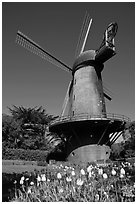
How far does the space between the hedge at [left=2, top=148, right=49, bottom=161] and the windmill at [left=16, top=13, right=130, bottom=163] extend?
5.42 meters

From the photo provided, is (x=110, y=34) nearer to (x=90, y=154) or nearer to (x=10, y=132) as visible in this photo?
(x=90, y=154)

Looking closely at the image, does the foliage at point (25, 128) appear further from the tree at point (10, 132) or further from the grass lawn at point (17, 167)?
the grass lawn at point (17, 167)

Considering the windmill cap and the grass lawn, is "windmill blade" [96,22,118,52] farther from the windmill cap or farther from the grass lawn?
the grass lawn

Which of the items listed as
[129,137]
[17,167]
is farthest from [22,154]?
[129,137]

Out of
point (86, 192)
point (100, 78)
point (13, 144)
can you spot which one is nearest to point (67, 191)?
point (86, 192)

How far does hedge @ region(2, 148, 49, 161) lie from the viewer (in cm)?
2452

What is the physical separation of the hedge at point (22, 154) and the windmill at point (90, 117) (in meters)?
5.42

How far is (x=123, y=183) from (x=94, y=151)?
1443 cm

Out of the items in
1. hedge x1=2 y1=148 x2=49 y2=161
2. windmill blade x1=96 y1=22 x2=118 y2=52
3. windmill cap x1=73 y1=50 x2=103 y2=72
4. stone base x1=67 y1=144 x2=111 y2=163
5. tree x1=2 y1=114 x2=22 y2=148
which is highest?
windmill blade x1=96 y1=22 x2=118 y2=52

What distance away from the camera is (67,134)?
22.3 metres

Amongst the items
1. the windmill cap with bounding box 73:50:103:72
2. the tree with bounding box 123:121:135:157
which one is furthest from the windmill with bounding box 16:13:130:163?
the tree with bounding box 123:121:135:157

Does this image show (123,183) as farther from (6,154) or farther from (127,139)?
(127,139)

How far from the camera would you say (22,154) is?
2527 cm

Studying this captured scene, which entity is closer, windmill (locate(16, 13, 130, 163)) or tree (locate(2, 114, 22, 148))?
windmill (locate(16, 13, 130, 163))
